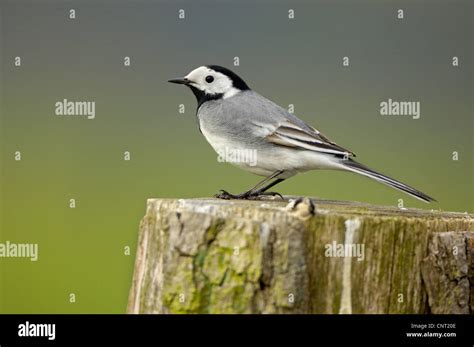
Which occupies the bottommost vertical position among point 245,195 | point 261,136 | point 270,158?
point 245,195

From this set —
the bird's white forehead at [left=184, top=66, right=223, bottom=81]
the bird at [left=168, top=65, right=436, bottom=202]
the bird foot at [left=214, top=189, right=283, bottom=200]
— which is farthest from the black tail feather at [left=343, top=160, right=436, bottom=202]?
the bird's white forehead at [left=184, top=66, right=223, bottom=81]

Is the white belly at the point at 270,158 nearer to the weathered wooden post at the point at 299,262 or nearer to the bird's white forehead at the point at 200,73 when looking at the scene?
the bird's white forehead at the point at 200,73

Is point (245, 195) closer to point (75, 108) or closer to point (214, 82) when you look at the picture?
point (214, 82)

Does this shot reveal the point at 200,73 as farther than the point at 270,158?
Yes
